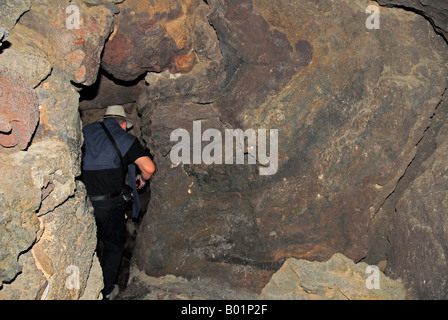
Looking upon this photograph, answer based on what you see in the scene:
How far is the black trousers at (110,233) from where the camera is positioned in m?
2.73

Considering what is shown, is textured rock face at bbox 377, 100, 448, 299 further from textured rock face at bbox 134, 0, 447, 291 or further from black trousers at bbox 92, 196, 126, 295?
black trousers at bbox 92, 196, 126, 295

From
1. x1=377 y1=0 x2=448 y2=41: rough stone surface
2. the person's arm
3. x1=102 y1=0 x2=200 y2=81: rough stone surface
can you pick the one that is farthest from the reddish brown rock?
x1=377 y1=0 x2=448 y2=41: rough stone surface

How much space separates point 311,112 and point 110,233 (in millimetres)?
1694

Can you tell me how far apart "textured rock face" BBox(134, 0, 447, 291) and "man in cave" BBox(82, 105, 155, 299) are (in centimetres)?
39

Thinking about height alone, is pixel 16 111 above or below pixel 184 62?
above

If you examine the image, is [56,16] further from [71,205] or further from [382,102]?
[382,102]

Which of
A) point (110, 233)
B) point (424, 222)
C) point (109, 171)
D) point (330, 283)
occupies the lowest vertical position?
point (110, 233)

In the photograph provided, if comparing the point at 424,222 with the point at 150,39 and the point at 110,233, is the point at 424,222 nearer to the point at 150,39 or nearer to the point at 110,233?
the point at 150,39

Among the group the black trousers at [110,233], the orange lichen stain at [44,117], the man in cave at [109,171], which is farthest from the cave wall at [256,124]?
the black trousers at [110,233]

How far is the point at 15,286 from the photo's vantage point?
1.52m

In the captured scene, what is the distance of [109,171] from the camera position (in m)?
2.65

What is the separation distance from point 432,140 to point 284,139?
2.97 ft

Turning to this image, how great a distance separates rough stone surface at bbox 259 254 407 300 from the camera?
7.09ft

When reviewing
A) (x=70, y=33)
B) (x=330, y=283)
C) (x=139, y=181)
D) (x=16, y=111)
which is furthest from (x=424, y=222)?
(x=70, y=33)
